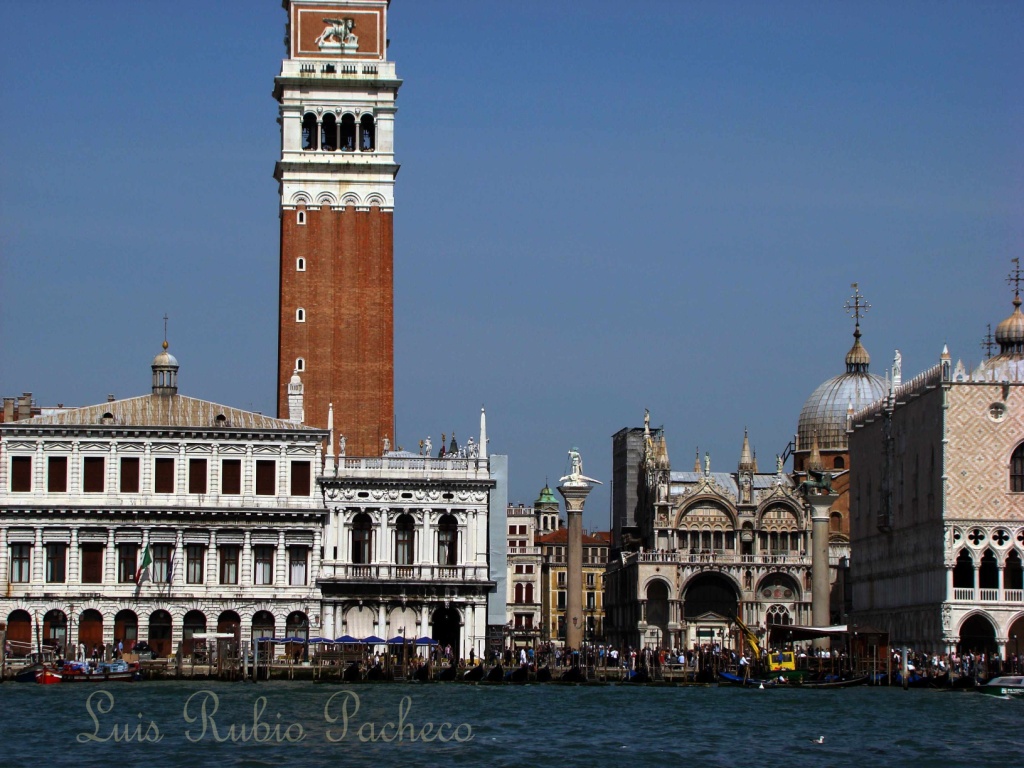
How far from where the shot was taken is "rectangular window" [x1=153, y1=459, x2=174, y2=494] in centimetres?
6912

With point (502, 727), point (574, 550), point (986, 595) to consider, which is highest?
point (574, 550)

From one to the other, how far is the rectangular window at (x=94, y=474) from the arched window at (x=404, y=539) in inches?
396

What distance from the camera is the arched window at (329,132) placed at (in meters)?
80.3

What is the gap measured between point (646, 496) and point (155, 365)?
126 feet

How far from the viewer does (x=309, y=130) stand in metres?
80.6

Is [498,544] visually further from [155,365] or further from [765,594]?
[765,594]

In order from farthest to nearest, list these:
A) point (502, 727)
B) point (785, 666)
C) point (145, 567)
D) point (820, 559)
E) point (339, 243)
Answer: point (339, 243) < point (820, 559) < point (145, 567) < point (785, 666) < point (502, 727)

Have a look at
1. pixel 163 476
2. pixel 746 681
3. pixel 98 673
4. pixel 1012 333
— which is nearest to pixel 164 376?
pixel 163 476

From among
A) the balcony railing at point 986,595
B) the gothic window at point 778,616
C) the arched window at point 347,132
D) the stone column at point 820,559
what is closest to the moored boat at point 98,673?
the arched window at point 347,132

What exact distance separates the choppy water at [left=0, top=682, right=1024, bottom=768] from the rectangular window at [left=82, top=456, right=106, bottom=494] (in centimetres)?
919

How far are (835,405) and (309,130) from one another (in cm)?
3924

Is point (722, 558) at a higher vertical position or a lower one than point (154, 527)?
lower

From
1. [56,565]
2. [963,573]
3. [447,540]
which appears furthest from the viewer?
[447,540]

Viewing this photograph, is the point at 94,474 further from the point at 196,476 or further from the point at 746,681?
the point at 746,681
